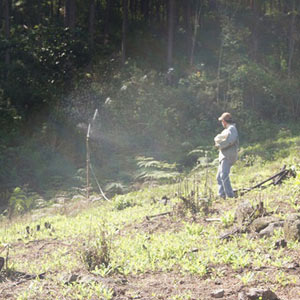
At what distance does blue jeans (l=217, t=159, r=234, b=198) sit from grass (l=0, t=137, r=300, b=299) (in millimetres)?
399

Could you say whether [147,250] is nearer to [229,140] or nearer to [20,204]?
[229,140]

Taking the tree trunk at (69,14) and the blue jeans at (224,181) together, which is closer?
the blue jeans at (224,181)

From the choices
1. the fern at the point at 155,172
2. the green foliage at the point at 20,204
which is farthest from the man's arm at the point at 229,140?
the green foliage at the point at 20,204

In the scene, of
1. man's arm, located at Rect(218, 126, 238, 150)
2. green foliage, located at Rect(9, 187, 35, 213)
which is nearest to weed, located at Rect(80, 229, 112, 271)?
man's arm, located at Rect(218, 126, 238, 150)

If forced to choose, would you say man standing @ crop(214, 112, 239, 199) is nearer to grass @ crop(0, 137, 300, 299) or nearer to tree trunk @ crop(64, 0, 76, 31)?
grass @ crop(0, 137, 300, 299)

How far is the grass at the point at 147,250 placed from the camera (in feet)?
16.3

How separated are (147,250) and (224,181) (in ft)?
11.5

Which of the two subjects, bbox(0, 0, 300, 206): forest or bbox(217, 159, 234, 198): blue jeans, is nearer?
bbox(217, 159, 234, 198): blue jeans

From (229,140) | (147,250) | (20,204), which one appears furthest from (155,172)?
(147,250)

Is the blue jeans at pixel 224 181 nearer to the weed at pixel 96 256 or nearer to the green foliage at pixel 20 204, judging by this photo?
the weed at pixel 96 256

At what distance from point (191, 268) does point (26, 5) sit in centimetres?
3712

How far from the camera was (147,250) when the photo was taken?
6.16m

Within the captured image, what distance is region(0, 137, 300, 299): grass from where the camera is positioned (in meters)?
4.96

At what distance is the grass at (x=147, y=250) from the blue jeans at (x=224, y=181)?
40 centimetres
